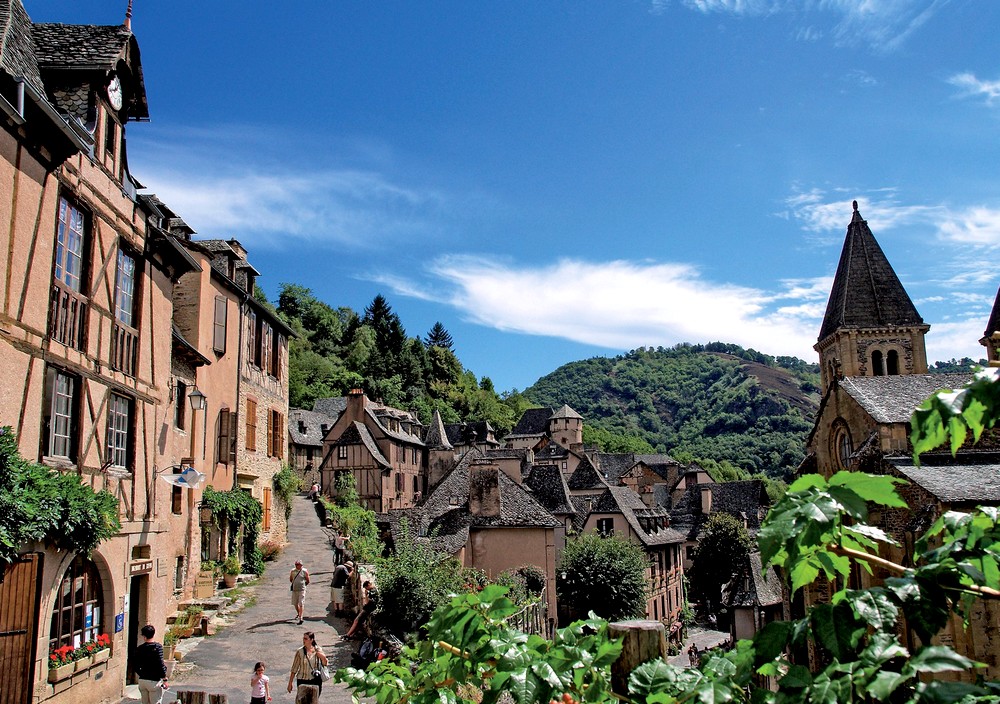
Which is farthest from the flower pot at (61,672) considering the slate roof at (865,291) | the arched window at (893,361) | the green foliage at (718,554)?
the green foliage at (718,554)

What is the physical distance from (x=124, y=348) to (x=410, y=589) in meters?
7.77

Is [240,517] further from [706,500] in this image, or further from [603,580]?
[706,500]

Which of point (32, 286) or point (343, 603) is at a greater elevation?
point (32, 286)

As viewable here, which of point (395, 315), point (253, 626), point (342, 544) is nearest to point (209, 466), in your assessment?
point (253, 626)

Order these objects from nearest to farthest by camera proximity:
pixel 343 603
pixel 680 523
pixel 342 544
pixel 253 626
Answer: pixel 253 626, pixel 343 603, pixel 342 544, pixel 680 523

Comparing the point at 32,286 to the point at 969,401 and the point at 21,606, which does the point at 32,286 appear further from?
the point at 969,401

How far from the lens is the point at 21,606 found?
1003cm

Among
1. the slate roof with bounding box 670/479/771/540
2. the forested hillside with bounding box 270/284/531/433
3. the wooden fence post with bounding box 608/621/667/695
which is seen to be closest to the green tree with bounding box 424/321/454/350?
the forested hillside with bounding box 270/284/531/433

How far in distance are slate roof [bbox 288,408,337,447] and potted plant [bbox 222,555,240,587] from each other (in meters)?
30.5

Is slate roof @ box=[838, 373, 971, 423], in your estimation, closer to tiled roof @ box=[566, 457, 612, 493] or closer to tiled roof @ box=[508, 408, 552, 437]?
tiled roof @ box=[566, 457, 612, 493]

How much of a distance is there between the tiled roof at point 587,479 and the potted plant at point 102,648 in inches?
1630

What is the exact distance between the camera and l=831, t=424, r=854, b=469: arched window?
85.7 feet

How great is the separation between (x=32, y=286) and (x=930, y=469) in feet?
72.7

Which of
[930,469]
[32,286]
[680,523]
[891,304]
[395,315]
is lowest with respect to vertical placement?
[680,523]
